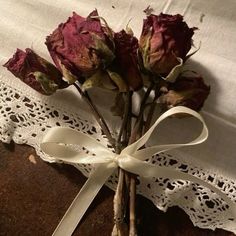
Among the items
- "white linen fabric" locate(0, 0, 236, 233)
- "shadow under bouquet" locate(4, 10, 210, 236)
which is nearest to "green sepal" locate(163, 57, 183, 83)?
"shadow under bouquet" locate(4, 10, 210, 236)

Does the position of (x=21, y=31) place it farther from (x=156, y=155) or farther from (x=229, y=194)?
(x=229, y=194)

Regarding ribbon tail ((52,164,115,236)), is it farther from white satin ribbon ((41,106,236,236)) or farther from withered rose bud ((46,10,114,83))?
withered rose bud ((46,10,114,83))

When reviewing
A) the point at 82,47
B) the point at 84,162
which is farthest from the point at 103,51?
the point at 84,162

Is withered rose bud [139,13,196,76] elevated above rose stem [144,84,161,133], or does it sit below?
above

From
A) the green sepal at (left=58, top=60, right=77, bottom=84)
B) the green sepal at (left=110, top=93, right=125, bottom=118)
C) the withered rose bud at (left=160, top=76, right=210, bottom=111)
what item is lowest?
the green sepal at (left=110, top=93, right=125, bottom=118)

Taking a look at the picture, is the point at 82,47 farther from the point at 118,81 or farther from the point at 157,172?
the point at 157,172
